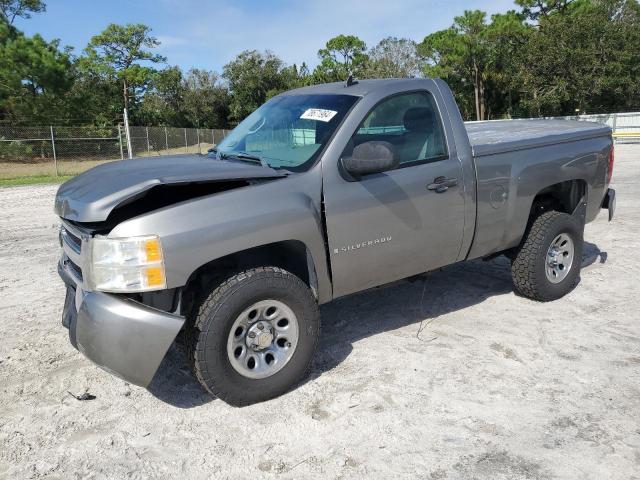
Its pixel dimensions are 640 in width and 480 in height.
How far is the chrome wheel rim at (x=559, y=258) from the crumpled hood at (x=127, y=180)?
2.94m

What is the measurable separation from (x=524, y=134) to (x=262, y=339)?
128 inches

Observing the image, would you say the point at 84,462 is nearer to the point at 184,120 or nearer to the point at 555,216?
the point at 555,216

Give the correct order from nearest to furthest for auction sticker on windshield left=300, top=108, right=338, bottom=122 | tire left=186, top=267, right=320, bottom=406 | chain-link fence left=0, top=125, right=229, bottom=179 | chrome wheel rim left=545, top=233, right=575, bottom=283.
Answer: tire left=186, top=267, right=320, bottom=406, auction sticker on windshield left=300, top=108, right=338, bottom=122, chrome wheel rim left=545, top=233, right=575, bottom=283, chain-link fence left=0, top=125, right=229, bottom=179

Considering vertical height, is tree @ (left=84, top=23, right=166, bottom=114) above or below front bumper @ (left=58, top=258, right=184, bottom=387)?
above

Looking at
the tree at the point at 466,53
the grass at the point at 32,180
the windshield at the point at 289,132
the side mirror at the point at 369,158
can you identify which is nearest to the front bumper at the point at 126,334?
the windshield at the point at 289,132

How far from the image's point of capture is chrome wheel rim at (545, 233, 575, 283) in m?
5.09

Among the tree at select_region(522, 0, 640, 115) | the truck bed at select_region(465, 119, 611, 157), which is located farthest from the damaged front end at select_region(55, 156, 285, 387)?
the tree at select_region(522, 0, 640, 115)

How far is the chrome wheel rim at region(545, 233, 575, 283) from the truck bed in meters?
0.92

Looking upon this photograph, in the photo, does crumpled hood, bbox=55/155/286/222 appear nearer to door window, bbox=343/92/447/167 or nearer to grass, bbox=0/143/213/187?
door window, bbox=343/92/447/167

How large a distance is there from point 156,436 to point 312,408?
91cm

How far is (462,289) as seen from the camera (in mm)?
5555

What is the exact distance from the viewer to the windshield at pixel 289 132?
379 cm

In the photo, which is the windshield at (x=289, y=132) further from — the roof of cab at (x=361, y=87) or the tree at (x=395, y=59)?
the tree at (x=395, y=59)

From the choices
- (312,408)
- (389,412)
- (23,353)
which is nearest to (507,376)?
(389,412)
